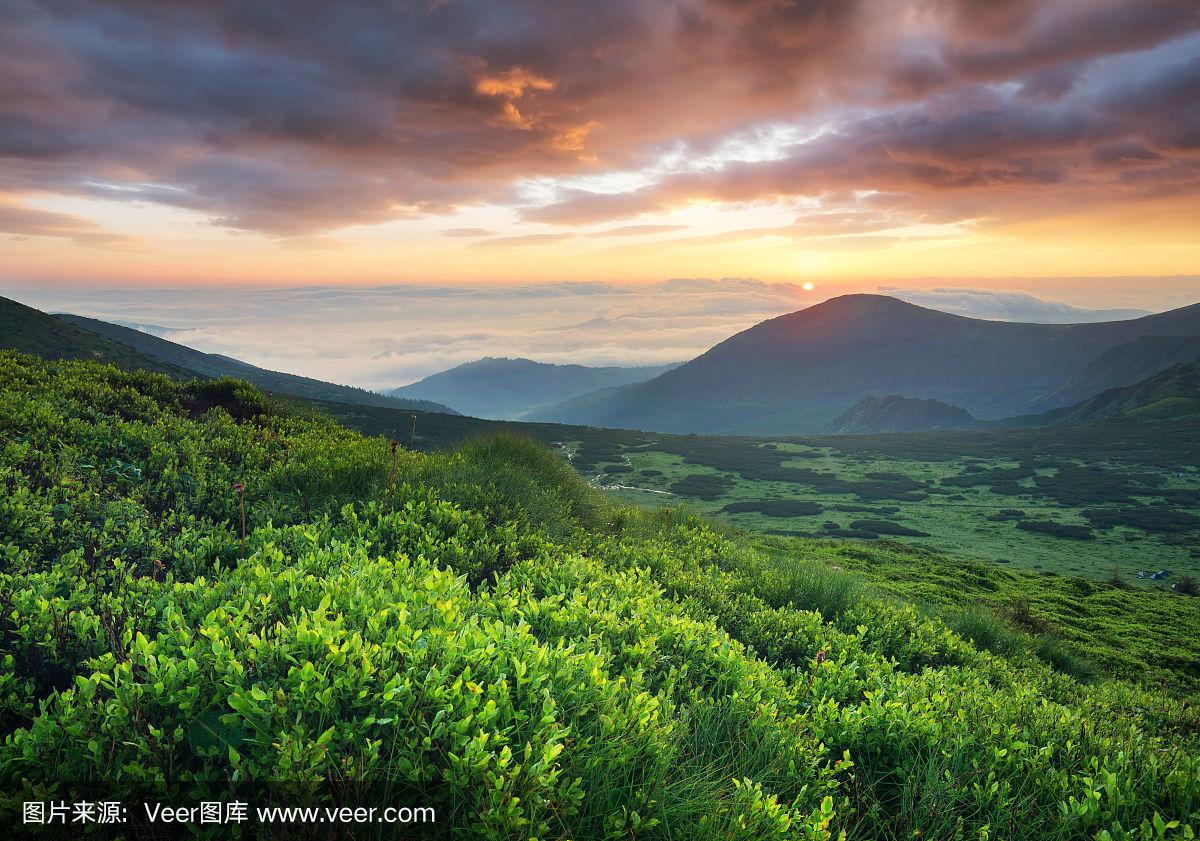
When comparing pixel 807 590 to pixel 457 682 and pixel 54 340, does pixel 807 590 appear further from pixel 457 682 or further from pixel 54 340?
pixel 54 340

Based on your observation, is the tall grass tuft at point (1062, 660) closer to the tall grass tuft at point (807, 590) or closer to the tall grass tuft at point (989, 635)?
the tall grass tuft at point (989, 635)

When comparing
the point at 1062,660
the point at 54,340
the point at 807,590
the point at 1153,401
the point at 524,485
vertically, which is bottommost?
the point at 1062,660

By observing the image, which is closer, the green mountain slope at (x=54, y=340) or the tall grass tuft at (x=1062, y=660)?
the tall grass tuft at (x=1062, y=660)

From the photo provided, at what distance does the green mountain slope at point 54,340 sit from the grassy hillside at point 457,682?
7836cm

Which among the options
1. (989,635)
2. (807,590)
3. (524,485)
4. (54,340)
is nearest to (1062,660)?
(989,635)

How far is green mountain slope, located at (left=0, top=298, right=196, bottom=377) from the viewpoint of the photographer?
70125 millimetres

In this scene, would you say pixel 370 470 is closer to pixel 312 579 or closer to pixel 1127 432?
pixel 312 579

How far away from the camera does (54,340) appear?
250 ft

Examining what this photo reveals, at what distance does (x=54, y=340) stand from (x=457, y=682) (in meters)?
102

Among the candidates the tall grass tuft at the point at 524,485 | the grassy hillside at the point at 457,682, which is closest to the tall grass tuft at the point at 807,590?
the grassy hillside at the point at 457,682

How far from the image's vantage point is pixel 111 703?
3.05 metres

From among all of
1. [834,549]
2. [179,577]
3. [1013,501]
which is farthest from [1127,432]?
[179,577]

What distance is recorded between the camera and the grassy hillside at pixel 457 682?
3043 mm

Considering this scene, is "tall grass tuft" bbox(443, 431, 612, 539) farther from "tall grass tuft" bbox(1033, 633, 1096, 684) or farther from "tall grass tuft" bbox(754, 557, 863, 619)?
"tall grass tuft" bbox(1033, 633, 1096, 684)
